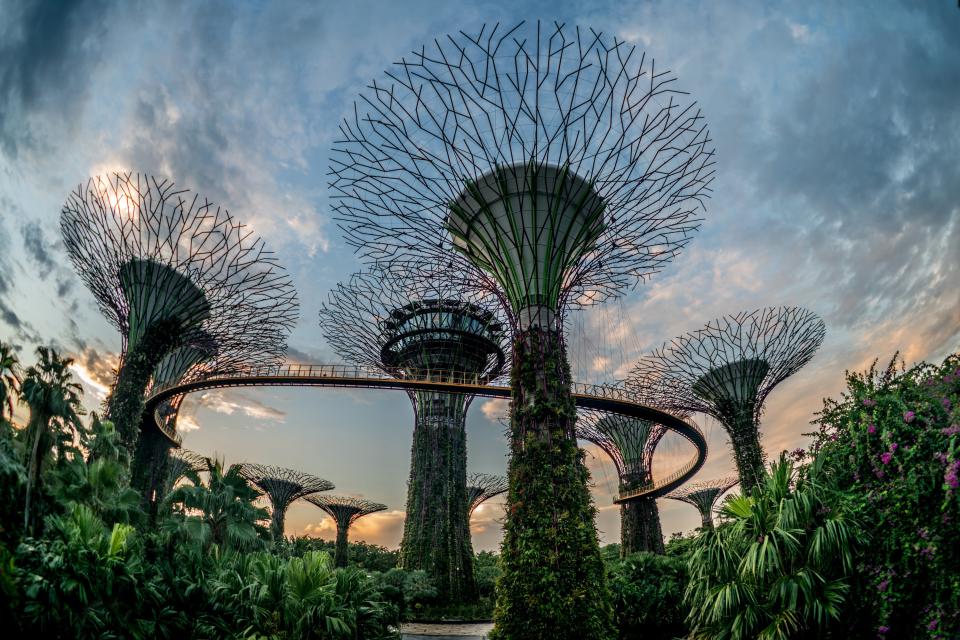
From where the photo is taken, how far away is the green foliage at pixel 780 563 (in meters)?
9.04

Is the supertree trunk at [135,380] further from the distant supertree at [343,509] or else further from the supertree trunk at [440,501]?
the distant supertree at [343,509]

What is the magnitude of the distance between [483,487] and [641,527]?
12.8 m

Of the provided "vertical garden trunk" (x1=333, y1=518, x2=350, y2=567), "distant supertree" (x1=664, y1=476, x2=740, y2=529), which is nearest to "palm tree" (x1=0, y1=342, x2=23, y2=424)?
"vertical garden trunk" (x1=333, y1=518, x2=350, y2=567)

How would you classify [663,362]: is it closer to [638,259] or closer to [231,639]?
[638,259]

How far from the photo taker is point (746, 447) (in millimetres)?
26344

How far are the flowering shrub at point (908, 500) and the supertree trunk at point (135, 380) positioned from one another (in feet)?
70.5

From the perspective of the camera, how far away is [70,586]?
32.7 feet

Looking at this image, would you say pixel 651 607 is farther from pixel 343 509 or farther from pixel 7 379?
pixel 343 509

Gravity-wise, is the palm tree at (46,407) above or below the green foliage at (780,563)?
above

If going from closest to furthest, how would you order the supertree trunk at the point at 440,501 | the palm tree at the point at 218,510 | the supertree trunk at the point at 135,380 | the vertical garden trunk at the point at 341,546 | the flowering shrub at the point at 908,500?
the flowering shrub at the point at 908,500, the palm tree at the point at 218,510, the supertree trunk at the point at 135,380, the supertree trunk at the point at 440,501, the vertical garden trunk at the point at 341,546

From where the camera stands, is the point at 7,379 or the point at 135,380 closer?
the point at 7,379

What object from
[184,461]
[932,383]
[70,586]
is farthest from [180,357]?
[932,383]

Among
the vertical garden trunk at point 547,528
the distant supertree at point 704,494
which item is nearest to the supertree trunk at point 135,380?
the vertical garden trunk at point 547,528

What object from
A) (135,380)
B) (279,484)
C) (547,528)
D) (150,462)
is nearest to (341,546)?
(279,484)
